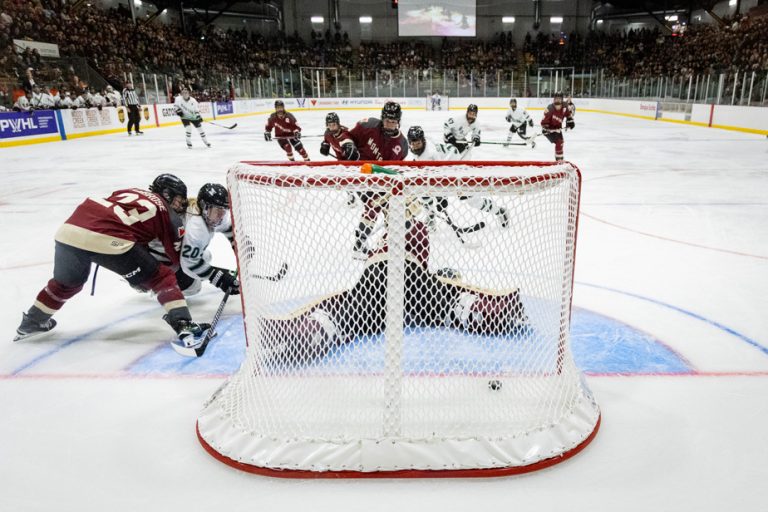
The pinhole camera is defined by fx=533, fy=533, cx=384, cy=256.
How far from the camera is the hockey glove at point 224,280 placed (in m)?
2.67

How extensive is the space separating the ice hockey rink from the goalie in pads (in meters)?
0.42

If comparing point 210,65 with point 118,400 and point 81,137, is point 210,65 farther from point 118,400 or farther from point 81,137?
point 118,400

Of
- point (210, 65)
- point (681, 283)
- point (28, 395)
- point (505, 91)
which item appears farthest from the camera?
point (210, 65)

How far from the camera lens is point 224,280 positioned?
2703 millimetres

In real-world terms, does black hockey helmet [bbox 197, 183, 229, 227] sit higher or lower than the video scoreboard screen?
lower

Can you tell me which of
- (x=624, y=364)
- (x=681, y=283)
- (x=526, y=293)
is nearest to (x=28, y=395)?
(x=526, y=293)

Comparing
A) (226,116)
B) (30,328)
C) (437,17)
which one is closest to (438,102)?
(437,17)

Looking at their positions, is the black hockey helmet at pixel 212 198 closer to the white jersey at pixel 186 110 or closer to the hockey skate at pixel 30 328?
the hockey skate at pixel 30 328

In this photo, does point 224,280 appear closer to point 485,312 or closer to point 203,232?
point 203,232

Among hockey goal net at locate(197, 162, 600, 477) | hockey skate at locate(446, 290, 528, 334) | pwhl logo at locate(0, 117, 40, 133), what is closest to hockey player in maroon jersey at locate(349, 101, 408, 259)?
hockey skate at locate(446, 290, 528, 334)

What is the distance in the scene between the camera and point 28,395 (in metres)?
2.15

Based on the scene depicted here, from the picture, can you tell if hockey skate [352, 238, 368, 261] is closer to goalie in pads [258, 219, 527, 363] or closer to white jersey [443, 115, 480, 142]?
goalie in pads [258, 219, 527, 363]

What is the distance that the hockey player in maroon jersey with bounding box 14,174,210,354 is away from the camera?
2.30 metres

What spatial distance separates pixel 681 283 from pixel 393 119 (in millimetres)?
2217
